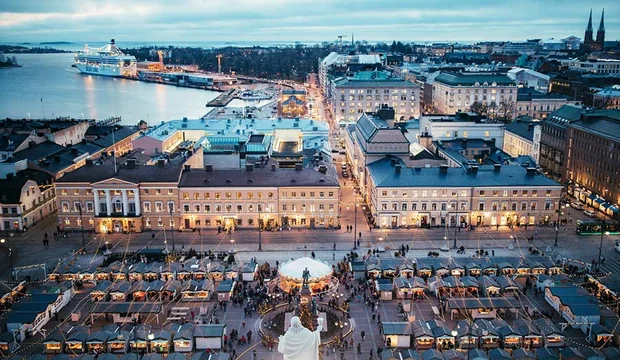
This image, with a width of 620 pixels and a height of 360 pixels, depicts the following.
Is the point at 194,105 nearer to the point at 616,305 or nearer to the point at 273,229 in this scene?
the point at 273,229

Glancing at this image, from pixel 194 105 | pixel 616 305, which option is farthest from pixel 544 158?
pixel 194 105

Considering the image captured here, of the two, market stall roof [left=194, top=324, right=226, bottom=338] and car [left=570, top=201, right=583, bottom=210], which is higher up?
market stall roof [left=194, top=324, right=226, bottom=338]

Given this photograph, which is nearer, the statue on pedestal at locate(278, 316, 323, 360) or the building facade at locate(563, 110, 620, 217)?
the statue on pedestal at locate(278, 316, 323, 360)

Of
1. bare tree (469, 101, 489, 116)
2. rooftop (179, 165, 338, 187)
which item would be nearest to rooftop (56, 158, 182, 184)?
rooftop (179, 165, 338, 187)

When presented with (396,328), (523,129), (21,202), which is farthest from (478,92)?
(396,328)

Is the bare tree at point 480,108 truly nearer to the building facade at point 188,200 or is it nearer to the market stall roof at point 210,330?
the building facade at point 188,200

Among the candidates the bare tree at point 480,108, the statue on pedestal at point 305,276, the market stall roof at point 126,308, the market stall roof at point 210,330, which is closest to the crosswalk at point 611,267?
the statue on pedestal at point 305,276

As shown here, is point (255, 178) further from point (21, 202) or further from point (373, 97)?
point (373, 97)

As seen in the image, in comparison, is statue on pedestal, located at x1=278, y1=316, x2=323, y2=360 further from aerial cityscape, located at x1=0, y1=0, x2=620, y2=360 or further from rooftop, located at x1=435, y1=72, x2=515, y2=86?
rooftop, located at x1=435, y1=72, x2=515, y2=86
